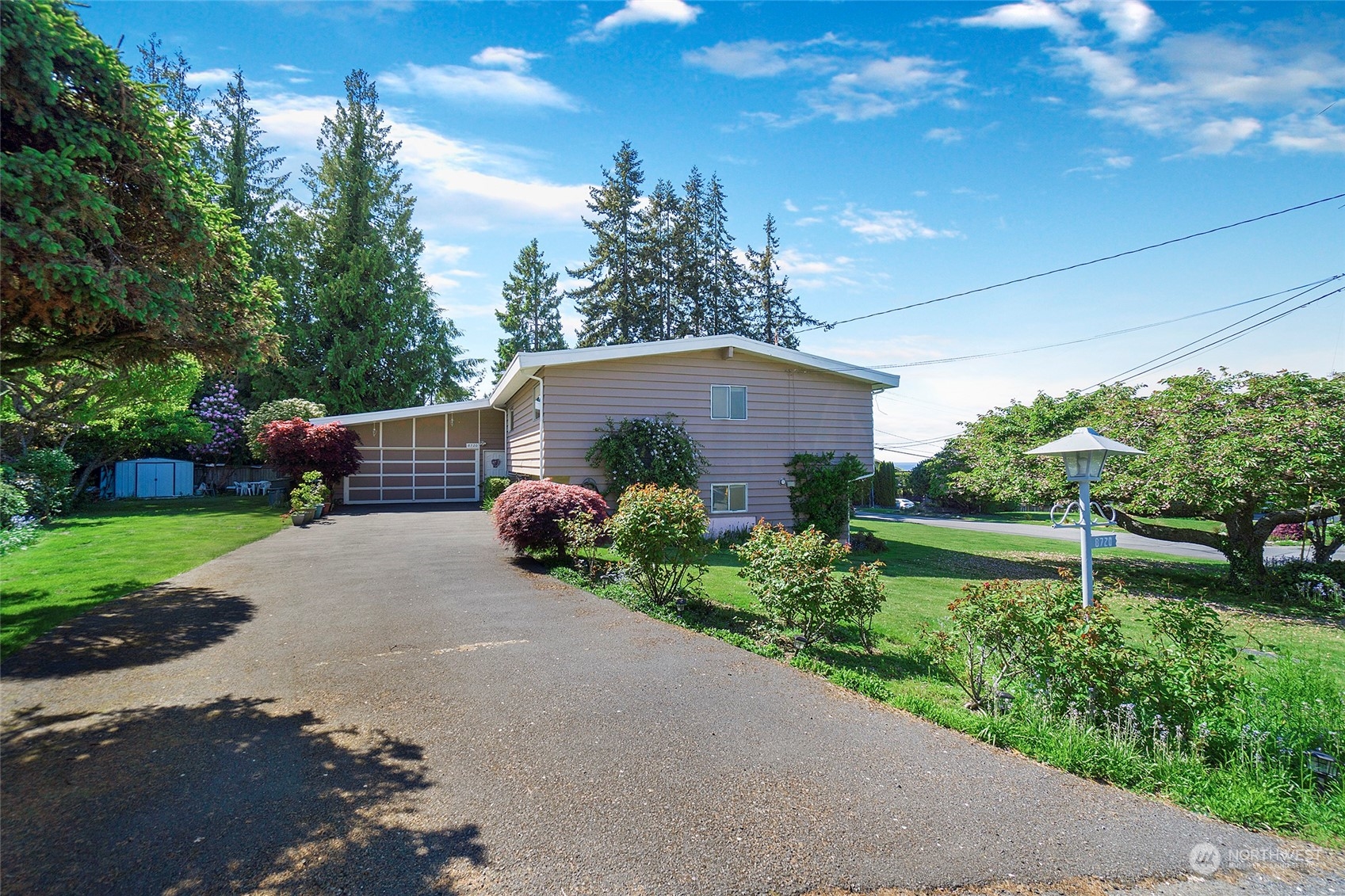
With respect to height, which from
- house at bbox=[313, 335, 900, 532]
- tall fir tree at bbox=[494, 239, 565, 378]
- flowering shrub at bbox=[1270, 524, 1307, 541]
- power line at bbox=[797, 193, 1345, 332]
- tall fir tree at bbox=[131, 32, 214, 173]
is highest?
tall fir tree at bbox=[131, 32, 214, 173]

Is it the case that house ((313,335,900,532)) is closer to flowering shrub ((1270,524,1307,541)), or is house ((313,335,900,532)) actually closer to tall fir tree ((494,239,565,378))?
flowering shrub ((1270,524,1307,541))

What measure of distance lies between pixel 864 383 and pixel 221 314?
1465 centimetres

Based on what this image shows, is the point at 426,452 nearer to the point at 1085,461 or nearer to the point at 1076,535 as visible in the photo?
the point at 1085,461

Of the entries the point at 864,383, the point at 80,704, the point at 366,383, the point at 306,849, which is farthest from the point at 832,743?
the point at 366,383

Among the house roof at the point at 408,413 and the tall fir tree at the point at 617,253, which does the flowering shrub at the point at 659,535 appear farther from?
the tall fir tree at the point at 617,253

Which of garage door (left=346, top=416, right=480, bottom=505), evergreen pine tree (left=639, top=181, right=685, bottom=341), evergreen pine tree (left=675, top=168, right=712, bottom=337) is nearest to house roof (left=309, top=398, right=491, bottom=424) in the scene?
garage door (left=346, top=416, right=480, bottom=505)

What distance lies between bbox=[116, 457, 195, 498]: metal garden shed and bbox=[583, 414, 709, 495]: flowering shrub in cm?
1991

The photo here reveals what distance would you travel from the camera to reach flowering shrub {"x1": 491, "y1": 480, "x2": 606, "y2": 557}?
32.3ft

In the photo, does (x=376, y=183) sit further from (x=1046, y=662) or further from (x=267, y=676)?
(x=1046, y=662)

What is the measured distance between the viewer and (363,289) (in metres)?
28.9

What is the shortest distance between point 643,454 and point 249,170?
30.1 meters

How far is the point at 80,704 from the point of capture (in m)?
4.30

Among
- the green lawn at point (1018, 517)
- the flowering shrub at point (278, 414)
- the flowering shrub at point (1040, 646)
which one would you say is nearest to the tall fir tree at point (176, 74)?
the flowering shrub at point (278, 414)

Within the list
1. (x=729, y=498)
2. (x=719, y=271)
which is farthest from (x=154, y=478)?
(x=719, y=271)
